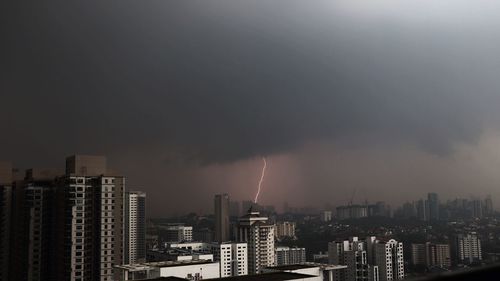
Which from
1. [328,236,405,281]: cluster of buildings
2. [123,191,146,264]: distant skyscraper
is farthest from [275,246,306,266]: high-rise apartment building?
[123,191,146,264]: distant skyscraper

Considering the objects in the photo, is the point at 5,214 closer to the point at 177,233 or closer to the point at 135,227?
the point at 135,227

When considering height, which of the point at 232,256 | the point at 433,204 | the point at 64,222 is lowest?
the point at 232,256

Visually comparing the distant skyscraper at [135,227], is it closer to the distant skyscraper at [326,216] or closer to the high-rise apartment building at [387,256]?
the distant skyscraper at [326,216]

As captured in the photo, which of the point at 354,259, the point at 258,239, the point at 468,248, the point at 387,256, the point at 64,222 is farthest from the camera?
the point at 258,239

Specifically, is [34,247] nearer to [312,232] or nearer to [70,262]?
[70,262]

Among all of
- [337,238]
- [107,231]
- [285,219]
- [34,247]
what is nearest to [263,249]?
[285,219]

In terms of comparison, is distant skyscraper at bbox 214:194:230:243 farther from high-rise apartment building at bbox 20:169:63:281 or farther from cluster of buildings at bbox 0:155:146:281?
high-rise apartment building at bbox 20:169:63:281

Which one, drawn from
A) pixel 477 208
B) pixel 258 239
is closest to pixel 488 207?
pixel 477 208
